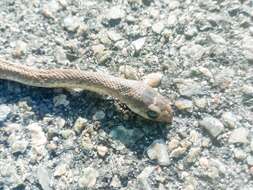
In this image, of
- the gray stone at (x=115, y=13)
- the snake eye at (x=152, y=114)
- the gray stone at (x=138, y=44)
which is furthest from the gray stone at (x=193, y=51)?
the snake eye at (x=152, y=114)

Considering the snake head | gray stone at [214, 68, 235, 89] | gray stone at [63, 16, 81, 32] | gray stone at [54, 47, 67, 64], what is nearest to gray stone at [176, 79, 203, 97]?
gray stone at [214, 68, 235, 89]

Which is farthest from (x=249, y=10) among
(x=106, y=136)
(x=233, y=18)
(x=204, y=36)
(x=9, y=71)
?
(x=9, y=71)

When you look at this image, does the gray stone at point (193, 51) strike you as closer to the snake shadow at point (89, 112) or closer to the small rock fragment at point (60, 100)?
the snake shadow at point (89, 112)

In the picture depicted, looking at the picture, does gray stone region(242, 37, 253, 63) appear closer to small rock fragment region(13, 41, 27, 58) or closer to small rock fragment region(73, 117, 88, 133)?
small rock fragment region(73, 117, 88, 133)

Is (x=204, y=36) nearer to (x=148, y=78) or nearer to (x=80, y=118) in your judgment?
(x=148, y=78)

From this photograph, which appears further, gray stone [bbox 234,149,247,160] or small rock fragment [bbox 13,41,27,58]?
small rock fragment [bbox 13,41,27,58]

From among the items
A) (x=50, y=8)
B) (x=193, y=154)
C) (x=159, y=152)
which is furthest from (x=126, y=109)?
(x=50, y=8)
